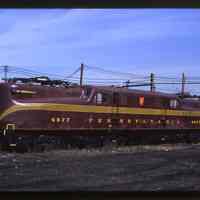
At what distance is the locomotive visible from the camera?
18.5 meters

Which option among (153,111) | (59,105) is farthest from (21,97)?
(153,111)

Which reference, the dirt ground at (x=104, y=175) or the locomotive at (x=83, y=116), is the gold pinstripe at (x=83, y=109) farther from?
the dirt ground at (x=104, y=175)

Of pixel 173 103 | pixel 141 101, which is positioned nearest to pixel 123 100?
pixel 141 101

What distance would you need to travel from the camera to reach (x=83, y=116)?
19875 mm

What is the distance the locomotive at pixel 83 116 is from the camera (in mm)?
18453

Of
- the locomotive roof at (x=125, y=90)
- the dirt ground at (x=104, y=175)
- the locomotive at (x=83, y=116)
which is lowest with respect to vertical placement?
the dirt ground at (x=104, y=175)

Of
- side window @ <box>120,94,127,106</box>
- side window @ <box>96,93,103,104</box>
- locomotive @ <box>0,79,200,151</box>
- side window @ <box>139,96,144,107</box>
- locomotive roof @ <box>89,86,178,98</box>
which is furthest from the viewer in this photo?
side window @ <box>139,96,144,107</box>

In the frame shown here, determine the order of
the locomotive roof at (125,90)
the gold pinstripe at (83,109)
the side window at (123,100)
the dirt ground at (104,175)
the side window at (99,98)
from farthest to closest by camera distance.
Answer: the side window at (123,100) → the locomotive roof at (125,90) → the side window at (99,98) → the gold pinstripe at (83,109) → the dirt ground at (104,175)

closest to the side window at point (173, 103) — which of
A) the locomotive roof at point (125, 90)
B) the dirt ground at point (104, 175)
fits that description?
the locomotive roof at point (125, 90)

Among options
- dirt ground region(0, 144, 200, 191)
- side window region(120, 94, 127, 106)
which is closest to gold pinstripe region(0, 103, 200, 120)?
side window region(120, 94, 127, 106)

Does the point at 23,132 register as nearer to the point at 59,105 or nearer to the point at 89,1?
the point at 59,105

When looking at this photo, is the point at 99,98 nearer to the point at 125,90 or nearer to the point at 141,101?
the point at 125,90

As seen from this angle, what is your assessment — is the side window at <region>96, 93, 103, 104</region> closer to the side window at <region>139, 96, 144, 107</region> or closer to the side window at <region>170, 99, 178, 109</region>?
the side window at <region>139, 96, 144, 107</region>

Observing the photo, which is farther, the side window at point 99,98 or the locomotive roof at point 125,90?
the locomotive roof at point 125,90
